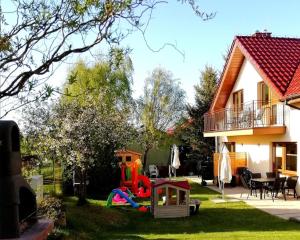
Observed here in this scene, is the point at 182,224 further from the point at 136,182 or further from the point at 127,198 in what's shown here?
the point at 136,182

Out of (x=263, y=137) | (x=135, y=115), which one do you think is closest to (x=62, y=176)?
(x=263, y=137)

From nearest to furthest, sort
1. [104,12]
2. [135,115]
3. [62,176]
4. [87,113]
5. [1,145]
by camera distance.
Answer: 1. [1,145]
2. [104,12]
3. [87,113]
4. [62,176]
5. [135,115]

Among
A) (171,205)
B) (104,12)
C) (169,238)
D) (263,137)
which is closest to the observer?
(104,12)

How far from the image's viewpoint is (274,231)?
11.8 meters

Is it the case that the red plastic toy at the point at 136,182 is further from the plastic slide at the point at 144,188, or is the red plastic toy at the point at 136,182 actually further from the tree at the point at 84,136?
the tree at the point at 84,136

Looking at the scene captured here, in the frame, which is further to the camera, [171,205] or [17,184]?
[171,205]

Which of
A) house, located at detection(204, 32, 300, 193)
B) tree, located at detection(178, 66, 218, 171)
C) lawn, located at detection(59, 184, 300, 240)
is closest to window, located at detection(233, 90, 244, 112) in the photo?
house, located at detection(204, 32, 300, 193)

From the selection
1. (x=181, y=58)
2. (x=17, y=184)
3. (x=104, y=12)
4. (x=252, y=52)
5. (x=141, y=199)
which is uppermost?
(x=252, y=52)

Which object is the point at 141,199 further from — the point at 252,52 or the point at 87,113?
the point at 252,52

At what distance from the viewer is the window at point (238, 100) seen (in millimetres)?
25114

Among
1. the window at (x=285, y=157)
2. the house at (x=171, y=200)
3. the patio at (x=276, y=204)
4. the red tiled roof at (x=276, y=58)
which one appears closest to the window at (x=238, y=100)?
the red tiled roof at (x=276, y=58)

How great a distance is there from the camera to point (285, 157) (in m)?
20.4

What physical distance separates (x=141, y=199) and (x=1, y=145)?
17.3 metres

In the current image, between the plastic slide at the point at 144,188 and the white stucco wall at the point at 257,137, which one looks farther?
the plastic slide at the point at 144,188
